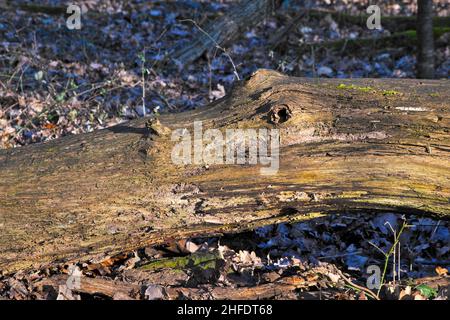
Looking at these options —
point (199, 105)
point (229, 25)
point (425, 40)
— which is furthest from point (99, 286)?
point (229, 25)

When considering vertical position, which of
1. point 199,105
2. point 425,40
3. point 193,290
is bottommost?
point 193,290

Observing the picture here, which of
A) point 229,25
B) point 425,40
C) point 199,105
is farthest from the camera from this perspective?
point 229,25

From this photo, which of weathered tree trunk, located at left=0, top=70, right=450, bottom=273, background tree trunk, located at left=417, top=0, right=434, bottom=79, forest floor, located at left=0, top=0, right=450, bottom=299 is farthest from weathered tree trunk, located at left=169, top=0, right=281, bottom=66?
weathered tree trunk, located at left=0, top=70, right=450, bottom=273

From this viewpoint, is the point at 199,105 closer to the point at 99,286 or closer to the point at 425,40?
the point at 425,40

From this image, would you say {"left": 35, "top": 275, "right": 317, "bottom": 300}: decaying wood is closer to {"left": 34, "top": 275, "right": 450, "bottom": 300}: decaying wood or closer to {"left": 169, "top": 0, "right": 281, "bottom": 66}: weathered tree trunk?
{"left": 34, "top": 275, "right": 450, "bottom": 300}: decaying wood

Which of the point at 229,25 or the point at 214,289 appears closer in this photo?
the point at 214,289

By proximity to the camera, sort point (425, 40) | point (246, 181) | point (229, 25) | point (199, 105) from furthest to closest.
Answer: point (229, 25), point (425, 40), point (199, 105), point (246, 181)
